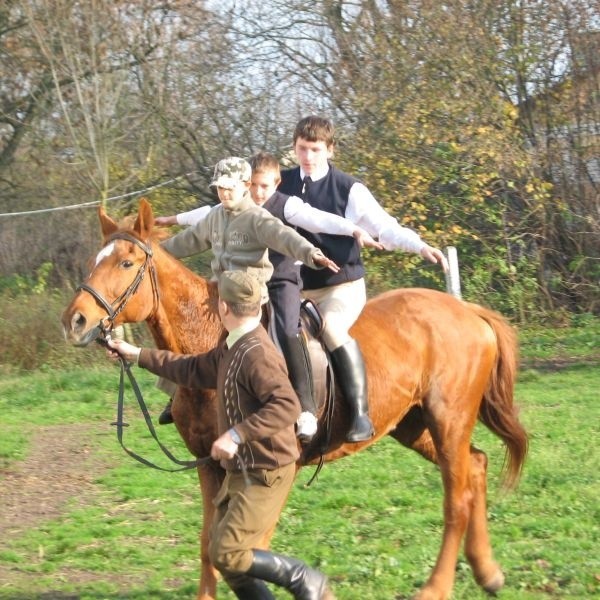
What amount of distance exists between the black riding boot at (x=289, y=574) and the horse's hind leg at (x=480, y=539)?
1230 mm

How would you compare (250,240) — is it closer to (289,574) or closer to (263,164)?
(263,164)

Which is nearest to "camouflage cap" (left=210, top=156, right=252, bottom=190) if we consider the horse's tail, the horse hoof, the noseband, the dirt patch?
the noseband

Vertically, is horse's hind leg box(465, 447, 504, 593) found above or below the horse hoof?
above

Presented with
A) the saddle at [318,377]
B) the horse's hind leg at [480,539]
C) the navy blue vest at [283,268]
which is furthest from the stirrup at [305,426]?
the horse's hind leg at [480,539]

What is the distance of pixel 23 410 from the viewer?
11.6m

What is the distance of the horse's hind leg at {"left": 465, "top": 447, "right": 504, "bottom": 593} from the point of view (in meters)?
5.52

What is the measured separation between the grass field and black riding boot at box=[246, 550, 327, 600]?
3.13 feet

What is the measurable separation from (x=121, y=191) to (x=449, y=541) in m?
12.1

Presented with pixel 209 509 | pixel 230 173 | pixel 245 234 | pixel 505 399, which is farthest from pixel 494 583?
pixel 230 173

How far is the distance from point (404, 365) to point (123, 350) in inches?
65.5

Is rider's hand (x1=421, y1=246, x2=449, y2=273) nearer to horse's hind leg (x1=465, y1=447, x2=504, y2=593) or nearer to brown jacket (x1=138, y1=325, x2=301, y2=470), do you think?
brown jacket (x1=138, y1=325, x2=301, y2=470)

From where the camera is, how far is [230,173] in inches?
198

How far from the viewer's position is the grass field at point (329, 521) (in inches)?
228

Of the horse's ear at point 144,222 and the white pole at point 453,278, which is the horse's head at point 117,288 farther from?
the white pole at point 453,278
